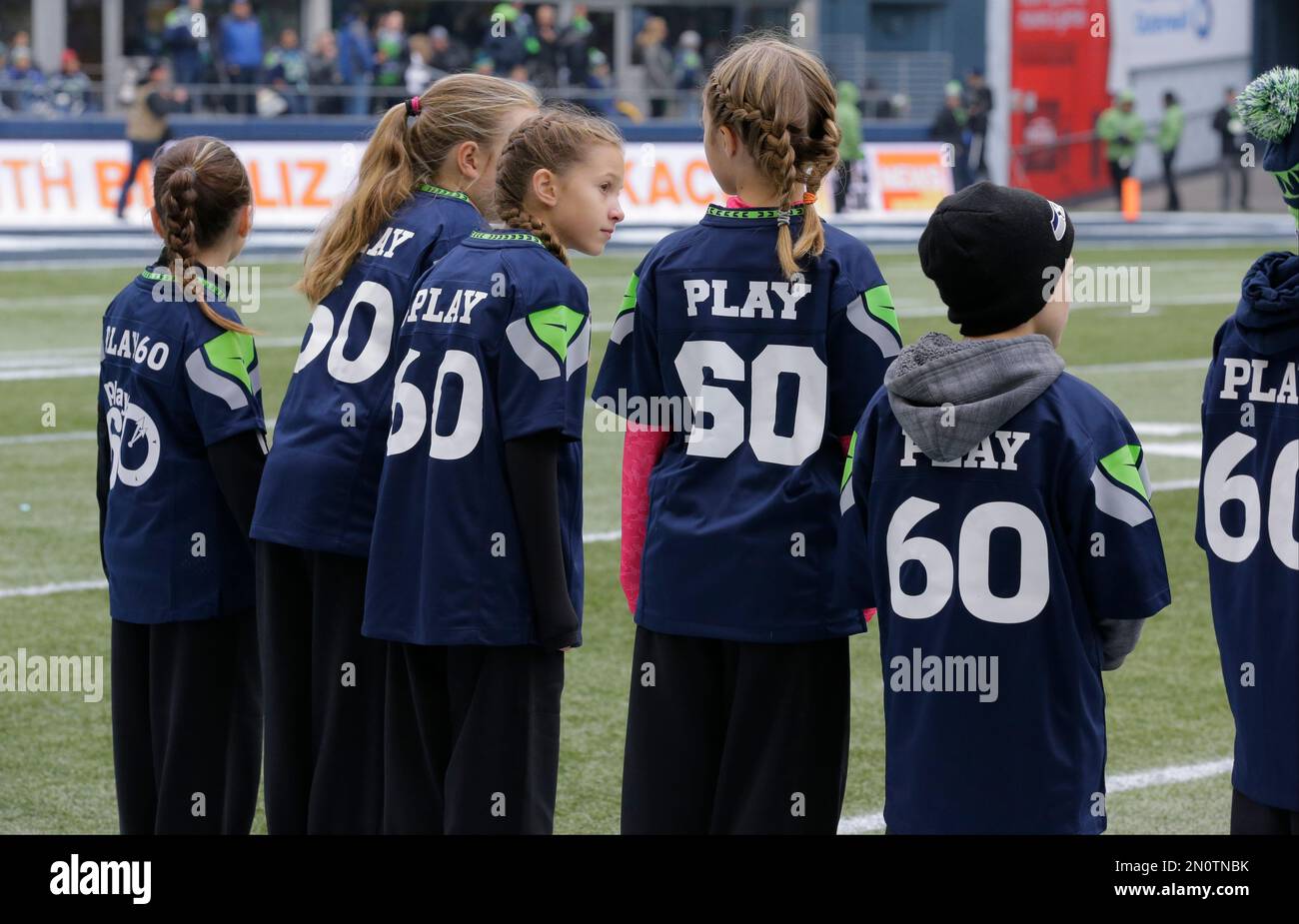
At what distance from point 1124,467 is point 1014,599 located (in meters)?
0.29

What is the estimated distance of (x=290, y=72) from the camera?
93.5ft

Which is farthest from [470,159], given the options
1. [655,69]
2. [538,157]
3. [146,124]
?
[655,69]

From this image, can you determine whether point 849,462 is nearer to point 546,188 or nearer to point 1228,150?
point 546,188

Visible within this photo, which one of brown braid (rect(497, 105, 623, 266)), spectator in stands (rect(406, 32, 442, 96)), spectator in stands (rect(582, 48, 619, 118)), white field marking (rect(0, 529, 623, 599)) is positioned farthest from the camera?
spectator in stands (rect(582, 48, 619, 118))

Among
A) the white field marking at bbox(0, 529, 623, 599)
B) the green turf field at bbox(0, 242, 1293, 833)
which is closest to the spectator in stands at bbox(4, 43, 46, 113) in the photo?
the green turf field at bbox(0, 242, 1293, 833)

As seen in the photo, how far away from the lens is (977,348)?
3.21m

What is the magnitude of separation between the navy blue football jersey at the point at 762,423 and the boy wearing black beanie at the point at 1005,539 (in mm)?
346

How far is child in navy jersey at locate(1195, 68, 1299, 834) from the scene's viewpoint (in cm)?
323

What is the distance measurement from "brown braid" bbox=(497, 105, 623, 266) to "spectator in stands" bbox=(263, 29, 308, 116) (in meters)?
24.2

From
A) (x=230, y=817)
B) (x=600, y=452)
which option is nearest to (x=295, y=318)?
(x=600, y=452)

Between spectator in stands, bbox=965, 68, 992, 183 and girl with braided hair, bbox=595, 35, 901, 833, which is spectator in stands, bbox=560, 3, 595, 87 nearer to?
spectator in stands, bbox=965, 68, 992, 183
